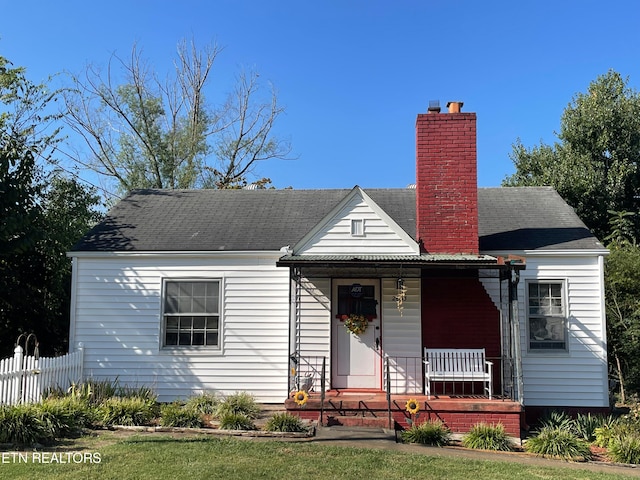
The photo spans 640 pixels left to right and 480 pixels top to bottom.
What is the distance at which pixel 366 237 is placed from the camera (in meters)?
10.3

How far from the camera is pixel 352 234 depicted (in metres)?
10.3

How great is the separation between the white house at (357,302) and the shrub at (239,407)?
868mm

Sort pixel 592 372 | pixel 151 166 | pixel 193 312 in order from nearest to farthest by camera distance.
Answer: pixel 592 372, pixel 193 312, pixel 151 166

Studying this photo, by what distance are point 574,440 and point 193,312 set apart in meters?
7.42

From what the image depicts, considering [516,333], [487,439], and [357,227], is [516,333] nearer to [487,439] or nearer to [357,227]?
[487,439]

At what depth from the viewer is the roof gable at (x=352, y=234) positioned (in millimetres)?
10227

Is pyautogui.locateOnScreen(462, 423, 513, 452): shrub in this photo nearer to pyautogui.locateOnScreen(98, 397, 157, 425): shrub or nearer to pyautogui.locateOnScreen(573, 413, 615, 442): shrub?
pyautogui.locateOnScreen(573, 413, 615, 442): shrub

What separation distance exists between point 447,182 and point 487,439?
16.0 ft

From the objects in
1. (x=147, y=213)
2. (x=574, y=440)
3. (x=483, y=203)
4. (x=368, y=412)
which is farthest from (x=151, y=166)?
(x=574, y=440)

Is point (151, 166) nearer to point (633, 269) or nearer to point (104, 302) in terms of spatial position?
point (104, 302)

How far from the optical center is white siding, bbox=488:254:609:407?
10133mm

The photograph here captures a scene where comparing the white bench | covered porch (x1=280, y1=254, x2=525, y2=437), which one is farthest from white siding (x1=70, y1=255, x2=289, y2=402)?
the white bench

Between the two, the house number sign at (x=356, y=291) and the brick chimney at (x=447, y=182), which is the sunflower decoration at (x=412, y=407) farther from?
the brick chimney at (x=447, y=182)

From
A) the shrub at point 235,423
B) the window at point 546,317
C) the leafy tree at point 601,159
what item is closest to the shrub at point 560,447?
the window at point 546,317
